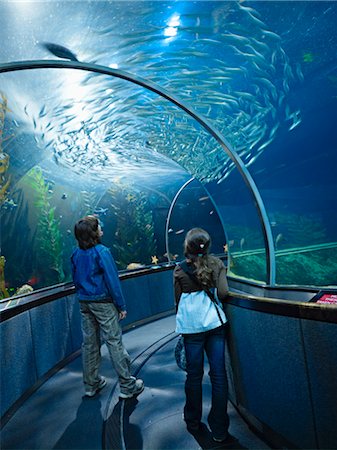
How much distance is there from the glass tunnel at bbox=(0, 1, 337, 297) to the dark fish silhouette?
0.5 inches

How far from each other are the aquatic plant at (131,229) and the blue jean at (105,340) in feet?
38.4

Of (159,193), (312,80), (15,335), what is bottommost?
(15,335)

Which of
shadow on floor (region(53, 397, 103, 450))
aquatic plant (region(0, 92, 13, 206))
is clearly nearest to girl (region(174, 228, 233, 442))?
shadow on floor (region(53, 397, 103, 450))

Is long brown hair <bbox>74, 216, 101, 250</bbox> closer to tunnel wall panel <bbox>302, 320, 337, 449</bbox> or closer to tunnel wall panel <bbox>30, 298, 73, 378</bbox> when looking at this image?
tunnel wall panel <bbox>30, 298, 73, 378</bbox>

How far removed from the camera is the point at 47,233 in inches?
367

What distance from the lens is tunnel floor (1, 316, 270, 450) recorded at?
248 centimetres

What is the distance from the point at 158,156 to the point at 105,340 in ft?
30.4

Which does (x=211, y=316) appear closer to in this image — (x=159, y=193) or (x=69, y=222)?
(x=69, y=222)

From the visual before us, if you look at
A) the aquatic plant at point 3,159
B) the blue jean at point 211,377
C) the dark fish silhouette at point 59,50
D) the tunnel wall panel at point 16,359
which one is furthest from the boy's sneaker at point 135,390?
the aquatic plant at point 3,159

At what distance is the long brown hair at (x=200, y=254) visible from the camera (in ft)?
8.04

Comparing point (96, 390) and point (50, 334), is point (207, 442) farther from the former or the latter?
point (50, 334)

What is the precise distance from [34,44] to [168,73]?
2129mm

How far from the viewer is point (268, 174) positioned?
766cm

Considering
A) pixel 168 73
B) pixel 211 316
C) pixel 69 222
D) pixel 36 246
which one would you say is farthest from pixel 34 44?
pixel 69 222
